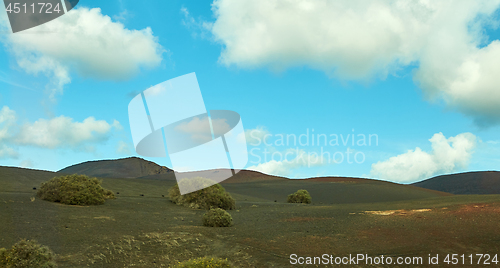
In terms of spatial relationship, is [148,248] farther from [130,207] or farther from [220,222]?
[130,207]

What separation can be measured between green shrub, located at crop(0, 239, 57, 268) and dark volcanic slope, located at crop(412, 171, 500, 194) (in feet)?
237

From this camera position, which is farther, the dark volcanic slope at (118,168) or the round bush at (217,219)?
the dark volcanic slope at (118,168)

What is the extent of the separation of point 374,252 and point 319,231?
339 cm

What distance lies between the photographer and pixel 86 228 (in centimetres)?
1283

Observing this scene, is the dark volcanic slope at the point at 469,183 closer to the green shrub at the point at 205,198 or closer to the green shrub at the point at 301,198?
the green shrub at the point at 301,198

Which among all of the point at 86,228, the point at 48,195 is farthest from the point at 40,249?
the point at 48,195

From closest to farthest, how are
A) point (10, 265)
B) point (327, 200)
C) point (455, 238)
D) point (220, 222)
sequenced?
1. point (10, 265)
2. point (455, 238)
3. point (220, 222)
4. point (327, 200)

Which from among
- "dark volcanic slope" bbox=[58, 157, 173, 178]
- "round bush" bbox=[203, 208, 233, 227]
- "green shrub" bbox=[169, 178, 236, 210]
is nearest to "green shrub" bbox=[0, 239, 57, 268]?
"round bush" bbox=[203, 208, 233, 227]

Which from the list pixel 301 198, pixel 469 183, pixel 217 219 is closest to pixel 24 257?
pixel 217 219

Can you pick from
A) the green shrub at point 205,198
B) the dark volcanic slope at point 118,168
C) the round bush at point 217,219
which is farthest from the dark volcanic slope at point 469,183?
the dark volcanic slope at point 118,168

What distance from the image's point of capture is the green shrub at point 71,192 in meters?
18.2

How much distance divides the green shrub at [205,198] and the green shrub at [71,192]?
6.86 metres

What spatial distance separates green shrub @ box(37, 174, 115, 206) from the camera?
718 inches

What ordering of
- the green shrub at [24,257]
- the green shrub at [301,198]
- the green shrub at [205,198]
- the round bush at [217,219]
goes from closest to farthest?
the green shrub at [24,257]
the round bush at [217,219]
the green shrub at [205,198]
the green shrub at [301,198]
